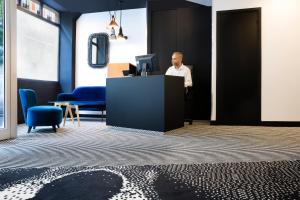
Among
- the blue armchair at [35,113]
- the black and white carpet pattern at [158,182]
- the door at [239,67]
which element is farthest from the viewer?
the door at [239,67]

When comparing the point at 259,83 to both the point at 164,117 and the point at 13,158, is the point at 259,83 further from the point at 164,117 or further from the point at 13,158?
the point at 13,158

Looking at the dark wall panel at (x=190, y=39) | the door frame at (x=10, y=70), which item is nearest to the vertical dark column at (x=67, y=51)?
the dark wall panel at (x=190, y=39)

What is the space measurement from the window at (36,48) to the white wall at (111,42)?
70cm

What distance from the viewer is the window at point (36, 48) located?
648 centimetres

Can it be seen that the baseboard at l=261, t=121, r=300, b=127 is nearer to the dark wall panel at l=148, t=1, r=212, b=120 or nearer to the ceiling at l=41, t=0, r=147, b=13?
the dark wall panel at l=148, t=1, r=212, b=120

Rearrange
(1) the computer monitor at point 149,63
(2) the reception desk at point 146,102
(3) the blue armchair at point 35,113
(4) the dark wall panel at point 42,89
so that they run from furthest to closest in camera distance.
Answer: (4) the dark wall panel at point 42,89
(1) the computer monitor at point 149,63
(3) the blue armchair at point 35,113
(2) the reception desk at point 146,102

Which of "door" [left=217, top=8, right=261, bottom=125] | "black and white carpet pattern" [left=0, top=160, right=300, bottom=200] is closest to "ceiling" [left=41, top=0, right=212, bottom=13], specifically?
"door" [left=217, top=8, right=261, bottom=125]

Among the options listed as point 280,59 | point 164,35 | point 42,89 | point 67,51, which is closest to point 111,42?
point 67,51

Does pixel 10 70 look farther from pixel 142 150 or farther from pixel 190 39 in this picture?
pixel 190 39

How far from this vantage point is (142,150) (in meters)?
3.21

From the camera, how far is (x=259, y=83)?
5.81 meters

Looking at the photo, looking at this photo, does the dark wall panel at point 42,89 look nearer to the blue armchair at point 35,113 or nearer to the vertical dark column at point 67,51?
the vertical dark column at point 67,51

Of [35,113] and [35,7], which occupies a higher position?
[35,7]

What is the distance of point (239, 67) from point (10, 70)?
4.53 metres
